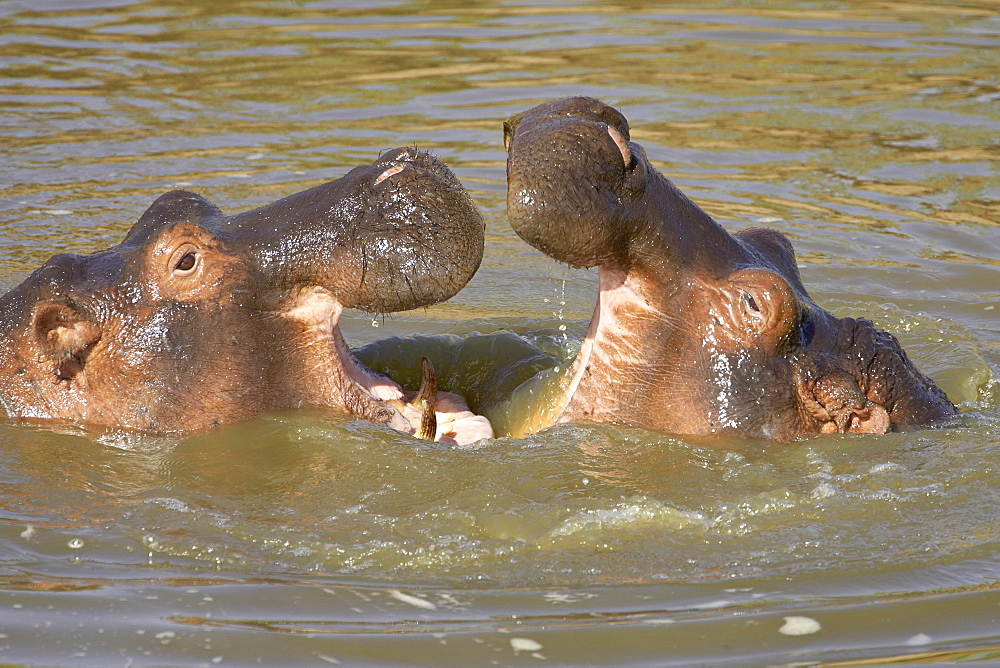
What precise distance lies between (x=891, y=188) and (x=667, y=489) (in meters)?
6.64

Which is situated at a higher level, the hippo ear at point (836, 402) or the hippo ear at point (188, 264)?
the hippo ear at point (188, 264)

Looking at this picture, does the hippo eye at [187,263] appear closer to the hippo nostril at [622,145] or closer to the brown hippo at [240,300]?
the brown hippo at [240,300]

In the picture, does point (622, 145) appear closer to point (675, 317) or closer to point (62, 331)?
point (675, 317)

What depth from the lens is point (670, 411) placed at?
5.10 metres

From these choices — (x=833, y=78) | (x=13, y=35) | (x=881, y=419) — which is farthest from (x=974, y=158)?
(x=13, y=35)

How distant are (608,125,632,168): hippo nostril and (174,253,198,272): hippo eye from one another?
5.68ft

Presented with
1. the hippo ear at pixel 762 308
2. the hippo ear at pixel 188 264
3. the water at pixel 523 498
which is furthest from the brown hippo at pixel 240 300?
the hippo ear at pixel 762 308

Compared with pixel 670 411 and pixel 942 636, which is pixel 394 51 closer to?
pixel 670 411

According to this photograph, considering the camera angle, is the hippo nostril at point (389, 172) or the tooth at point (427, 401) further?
the tooth at point (427, 401)

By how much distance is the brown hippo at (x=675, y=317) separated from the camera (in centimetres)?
468

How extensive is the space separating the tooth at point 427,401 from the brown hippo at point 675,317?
0.60m

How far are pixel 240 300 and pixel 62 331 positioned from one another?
2.48 ft

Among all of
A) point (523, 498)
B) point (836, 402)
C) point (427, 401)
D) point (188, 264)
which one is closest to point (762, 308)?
point (836, 402)

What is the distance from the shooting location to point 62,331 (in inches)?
211
